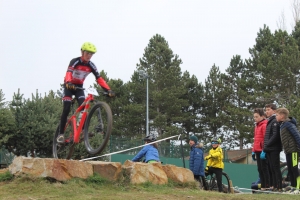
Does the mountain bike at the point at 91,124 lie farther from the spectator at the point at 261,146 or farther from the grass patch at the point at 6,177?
the spectator at the point at 261,146

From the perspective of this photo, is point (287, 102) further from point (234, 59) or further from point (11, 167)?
point (11, 167)

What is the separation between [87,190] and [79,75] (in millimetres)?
2221

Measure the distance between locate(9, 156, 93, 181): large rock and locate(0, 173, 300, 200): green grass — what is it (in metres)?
0.11

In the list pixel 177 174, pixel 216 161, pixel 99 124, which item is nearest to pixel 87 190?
pixel 99 124

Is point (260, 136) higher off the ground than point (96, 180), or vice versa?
point (260, 136)

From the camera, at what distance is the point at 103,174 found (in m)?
8.26

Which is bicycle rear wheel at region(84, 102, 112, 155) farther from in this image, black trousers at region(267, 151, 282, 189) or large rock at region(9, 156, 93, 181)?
black trousers at region(267, 151, 282, 189)

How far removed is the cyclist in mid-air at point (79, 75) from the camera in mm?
8133

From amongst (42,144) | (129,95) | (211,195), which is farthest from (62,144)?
(129,95)

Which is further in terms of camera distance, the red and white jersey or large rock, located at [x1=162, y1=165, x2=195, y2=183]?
large rock, located at [x1=162, y1=165, x2=195, y2=183]

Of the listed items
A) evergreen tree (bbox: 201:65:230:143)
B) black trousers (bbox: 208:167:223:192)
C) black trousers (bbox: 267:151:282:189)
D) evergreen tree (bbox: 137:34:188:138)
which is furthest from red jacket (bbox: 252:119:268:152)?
evergreen tree (bbox: 201:65:230:143)

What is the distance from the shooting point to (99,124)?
7844 millimetres

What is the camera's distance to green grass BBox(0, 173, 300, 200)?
6879 millimetres

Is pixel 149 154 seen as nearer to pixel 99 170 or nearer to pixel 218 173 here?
pixel 99 170
